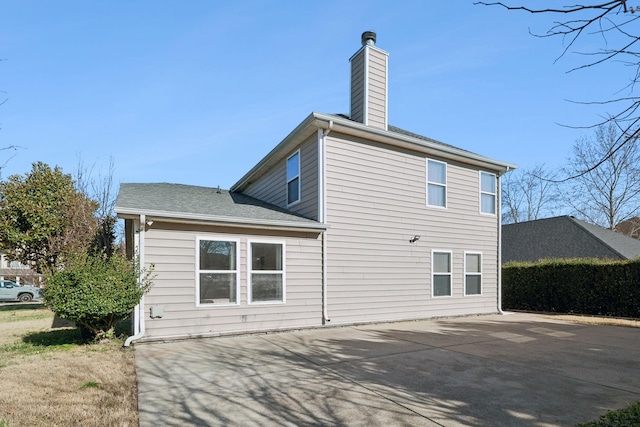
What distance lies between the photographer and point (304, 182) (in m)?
9.96

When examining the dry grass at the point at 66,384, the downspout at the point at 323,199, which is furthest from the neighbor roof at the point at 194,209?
the dry grass at the point at 66,384

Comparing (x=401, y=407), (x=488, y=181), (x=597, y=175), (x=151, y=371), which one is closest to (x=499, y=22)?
(x=401, y=407)

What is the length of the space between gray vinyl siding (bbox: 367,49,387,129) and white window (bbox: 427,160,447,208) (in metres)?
1.98

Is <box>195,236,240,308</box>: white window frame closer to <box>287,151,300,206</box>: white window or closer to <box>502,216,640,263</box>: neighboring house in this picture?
<box>287,151,300,206</box>: white window

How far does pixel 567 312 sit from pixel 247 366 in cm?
1261

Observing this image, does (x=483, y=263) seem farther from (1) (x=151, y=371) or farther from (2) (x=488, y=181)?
(1) (x=151, y=371)

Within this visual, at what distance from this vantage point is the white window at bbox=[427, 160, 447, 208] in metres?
11.1

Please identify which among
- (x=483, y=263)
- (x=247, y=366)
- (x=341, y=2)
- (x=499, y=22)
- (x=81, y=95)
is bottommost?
→ (x=247, y=366)

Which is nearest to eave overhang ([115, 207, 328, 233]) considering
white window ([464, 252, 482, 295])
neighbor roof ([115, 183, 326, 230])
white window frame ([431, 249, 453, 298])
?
neighbor roof ([115, 183, 326, 230])

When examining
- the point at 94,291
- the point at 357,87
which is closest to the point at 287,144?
the point at 357,87

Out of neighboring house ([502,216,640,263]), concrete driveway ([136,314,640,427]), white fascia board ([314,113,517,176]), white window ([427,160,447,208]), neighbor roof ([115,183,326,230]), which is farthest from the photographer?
neighboring house ([502,216,640,263])

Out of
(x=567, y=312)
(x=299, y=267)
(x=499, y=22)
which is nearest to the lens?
(x=499, y=22)

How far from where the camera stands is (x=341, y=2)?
7.32 meters

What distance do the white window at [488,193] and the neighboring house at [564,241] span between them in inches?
268
